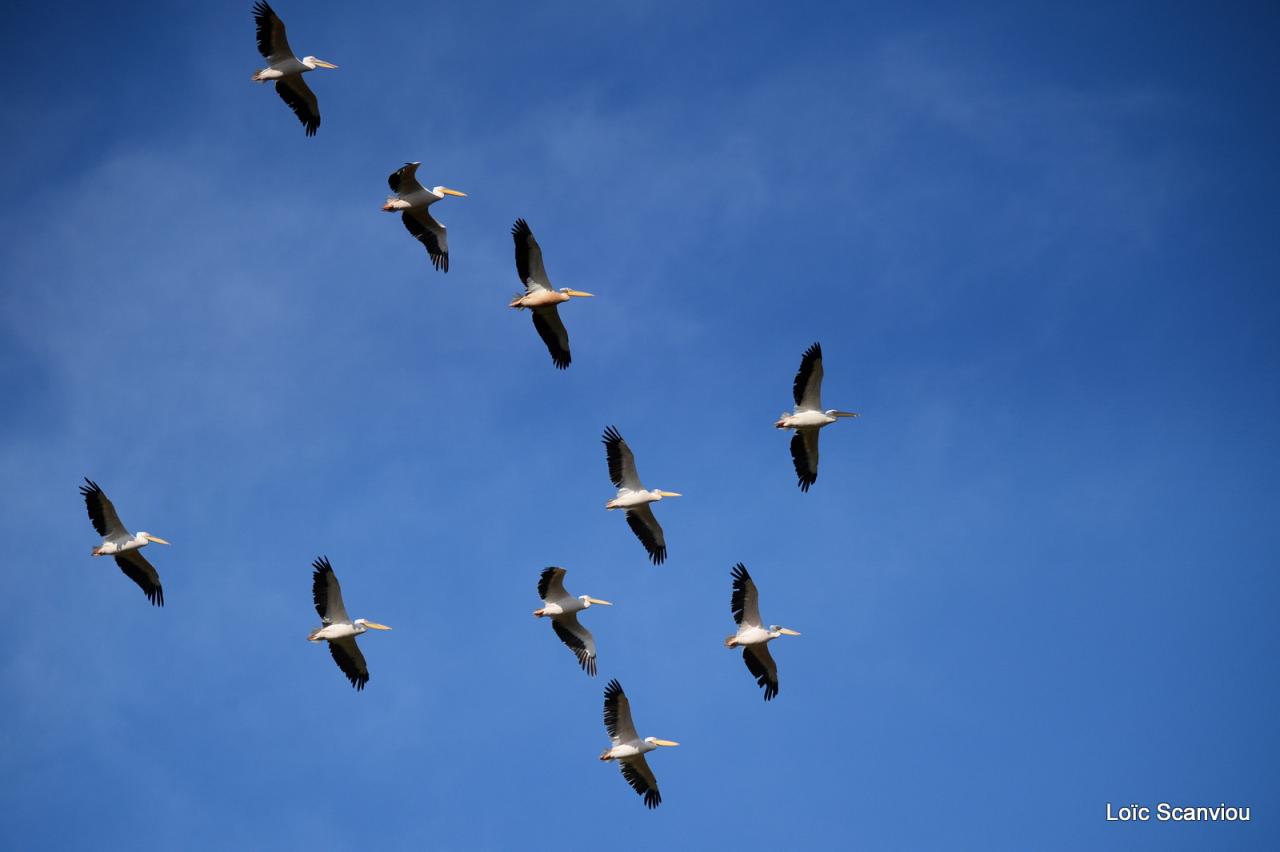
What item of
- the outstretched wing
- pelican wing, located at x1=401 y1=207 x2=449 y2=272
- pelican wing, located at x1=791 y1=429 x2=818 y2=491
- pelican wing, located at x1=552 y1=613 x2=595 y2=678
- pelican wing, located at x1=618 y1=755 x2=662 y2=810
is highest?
the outstretched wing

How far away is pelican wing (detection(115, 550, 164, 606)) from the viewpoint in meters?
44.0

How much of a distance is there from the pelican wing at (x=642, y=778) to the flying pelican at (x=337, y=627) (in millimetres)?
4838

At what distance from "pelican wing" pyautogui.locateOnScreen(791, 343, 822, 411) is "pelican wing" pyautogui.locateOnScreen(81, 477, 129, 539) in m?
12.1

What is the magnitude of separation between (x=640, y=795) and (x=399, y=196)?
11192 millimetres

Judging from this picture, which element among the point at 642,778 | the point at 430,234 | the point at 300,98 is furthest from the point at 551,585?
the point at 300,98

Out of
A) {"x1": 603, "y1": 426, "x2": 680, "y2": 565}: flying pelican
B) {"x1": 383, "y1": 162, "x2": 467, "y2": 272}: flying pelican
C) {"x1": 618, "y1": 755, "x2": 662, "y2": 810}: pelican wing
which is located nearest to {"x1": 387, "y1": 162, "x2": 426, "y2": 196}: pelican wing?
{"x1": 383, "y1": 162, "x2": 467, "y2": 272}: flying pelican

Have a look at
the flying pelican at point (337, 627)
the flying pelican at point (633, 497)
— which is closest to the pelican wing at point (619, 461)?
the flying pelican at point (633, 497)

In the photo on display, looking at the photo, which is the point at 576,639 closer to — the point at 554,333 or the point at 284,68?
the point at 554,333

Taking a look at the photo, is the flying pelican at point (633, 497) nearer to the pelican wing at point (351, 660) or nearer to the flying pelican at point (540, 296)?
the flying pelican at point (540, 296)

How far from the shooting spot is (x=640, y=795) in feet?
140

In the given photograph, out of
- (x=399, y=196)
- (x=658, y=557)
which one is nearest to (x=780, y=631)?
(x=658, y=557)

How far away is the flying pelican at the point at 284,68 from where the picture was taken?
4197 cm

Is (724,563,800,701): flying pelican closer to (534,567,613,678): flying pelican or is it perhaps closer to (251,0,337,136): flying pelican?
(534,567,613,678): flying pelican

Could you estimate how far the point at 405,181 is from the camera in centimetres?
4269
